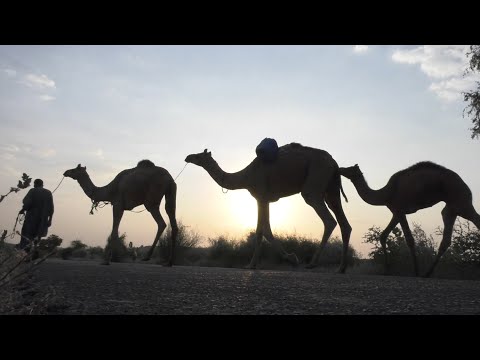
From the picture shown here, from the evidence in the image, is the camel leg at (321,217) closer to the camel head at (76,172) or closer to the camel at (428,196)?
the camel at (428,196)

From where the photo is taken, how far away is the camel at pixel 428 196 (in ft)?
32.1

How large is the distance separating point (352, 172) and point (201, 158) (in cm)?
349

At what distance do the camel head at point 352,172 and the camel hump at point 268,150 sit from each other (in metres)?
1.92

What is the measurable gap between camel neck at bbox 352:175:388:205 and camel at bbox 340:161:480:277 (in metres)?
0.15

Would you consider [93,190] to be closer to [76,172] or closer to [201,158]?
[76,172]

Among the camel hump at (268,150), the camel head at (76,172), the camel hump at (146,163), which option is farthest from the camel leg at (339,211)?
the camel head at (76,172)

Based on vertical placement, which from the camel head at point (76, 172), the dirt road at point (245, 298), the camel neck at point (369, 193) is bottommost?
the dirt road at point (245, 298)

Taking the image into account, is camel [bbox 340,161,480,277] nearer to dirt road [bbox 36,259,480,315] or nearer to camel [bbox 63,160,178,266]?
dirt road [bbox 36,259,480,315]

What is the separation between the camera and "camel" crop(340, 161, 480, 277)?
385 inches

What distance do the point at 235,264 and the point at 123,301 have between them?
1505 cm

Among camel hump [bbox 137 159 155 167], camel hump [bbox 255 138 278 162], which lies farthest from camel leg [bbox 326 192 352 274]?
camel hump [bbox 137 159 155 167]
